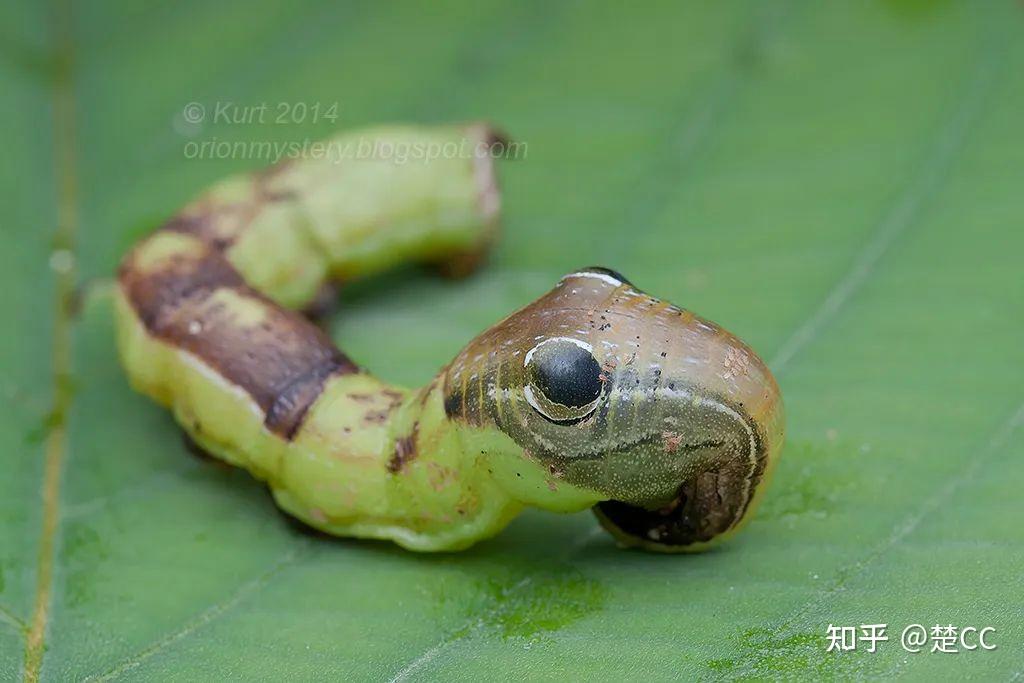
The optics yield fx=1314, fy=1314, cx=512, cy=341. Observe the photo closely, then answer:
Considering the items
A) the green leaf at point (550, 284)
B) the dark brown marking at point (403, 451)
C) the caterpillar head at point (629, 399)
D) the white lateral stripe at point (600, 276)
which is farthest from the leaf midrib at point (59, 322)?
the white lateral stripe at point (600, 276)

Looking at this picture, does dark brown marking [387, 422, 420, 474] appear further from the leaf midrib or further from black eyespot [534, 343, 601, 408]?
the leaf midrib

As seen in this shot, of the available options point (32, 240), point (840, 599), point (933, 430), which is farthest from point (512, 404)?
point (32, 240)

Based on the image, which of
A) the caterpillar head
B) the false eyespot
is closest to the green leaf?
the caterpillar head

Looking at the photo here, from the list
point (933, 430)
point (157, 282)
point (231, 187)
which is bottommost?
point (933, 430)

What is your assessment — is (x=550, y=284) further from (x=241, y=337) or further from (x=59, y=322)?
(x=59, y=322)

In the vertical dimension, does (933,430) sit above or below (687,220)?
below

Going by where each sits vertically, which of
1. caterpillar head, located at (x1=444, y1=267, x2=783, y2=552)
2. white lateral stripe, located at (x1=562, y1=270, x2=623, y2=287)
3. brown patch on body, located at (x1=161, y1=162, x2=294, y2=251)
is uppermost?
brown patch on body, located at (x1=161, y1=162, x2=294, y2=251)

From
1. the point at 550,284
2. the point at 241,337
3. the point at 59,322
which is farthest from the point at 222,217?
the point at 550,284

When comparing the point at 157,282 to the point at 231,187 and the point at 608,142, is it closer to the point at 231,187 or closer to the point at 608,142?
the point at 231,187
